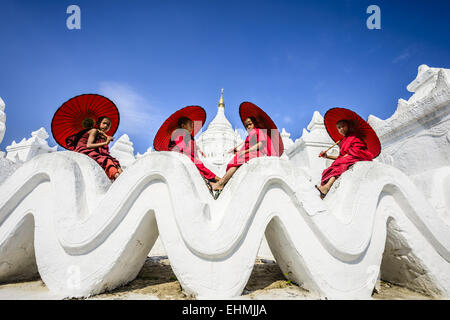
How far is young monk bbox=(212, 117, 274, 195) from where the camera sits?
3.18 meters

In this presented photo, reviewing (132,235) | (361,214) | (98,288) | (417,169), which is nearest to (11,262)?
(98,288)

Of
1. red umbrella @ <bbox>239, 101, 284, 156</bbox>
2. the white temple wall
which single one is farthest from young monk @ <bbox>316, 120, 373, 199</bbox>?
the white temple wall

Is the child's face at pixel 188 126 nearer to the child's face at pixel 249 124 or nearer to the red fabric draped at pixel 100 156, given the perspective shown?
the child's face at pixel 249 124

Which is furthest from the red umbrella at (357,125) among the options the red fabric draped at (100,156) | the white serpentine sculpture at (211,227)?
the red fabric draped at (100,156)

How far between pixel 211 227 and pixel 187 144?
1531mm

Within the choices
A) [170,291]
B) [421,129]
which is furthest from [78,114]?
[421,129]

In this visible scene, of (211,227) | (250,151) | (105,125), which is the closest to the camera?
(211,227)

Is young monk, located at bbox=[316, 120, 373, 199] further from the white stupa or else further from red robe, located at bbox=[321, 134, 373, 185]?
the white stupa

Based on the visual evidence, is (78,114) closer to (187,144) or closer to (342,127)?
(187,144)

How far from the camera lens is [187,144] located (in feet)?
11.4

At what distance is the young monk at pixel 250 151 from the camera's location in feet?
10.4

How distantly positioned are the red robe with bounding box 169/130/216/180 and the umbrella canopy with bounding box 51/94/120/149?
44.5 inches
